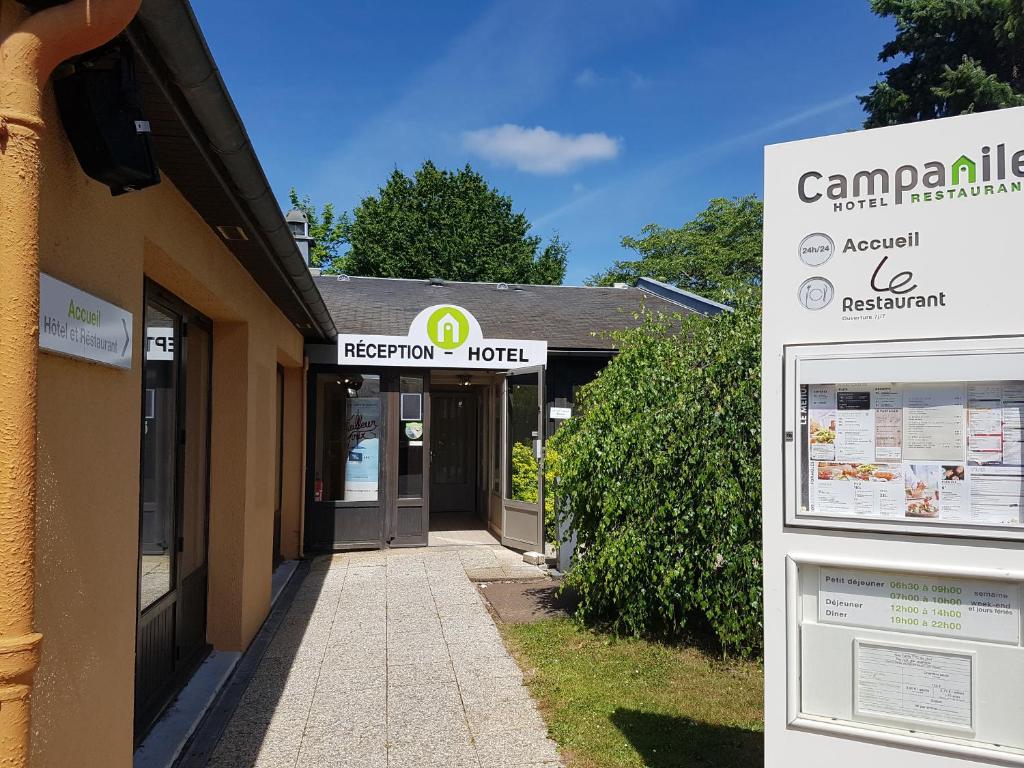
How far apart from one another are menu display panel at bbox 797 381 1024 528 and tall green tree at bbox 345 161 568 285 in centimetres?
2752

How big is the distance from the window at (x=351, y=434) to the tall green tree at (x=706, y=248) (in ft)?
76.3

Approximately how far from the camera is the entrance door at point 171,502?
4.25 metres

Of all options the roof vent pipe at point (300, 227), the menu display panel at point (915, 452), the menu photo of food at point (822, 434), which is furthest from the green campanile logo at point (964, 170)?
the roof vent pipe at point (300, 227)

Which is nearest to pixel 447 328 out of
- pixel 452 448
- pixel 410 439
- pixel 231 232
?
pixel 410 439

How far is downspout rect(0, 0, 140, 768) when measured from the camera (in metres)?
1.80

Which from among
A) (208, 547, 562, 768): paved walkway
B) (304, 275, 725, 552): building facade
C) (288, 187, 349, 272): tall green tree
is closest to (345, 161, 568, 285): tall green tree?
(288, 187, 349, 272): tall green tree

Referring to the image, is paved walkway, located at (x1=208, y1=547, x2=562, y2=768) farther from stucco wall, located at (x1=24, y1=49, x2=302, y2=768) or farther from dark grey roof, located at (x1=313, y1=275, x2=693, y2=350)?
dark grey roof, located at (x1=313, y1=275, x2=693, y2=350)

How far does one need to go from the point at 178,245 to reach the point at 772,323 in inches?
110

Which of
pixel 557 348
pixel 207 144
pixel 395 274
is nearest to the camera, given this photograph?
pixel 207 144

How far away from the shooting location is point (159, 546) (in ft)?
14.9

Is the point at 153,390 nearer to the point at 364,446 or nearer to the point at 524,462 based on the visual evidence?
the point at 364,446

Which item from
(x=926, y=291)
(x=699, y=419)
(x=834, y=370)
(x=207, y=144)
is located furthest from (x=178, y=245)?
(x=699, y=419)

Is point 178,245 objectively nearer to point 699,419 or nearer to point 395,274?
point 699,419

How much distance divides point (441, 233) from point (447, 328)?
2148 cm
